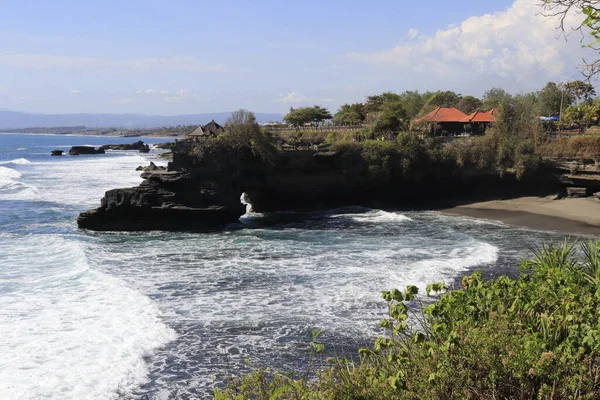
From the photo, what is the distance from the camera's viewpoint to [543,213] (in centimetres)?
3331

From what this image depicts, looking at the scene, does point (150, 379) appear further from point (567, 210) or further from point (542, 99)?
point (542, 99)

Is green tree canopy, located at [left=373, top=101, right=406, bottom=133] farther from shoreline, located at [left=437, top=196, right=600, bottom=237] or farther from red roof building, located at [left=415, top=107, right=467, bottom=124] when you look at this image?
shoreline, located at [left=437, top=196, right=600, bottom=237]

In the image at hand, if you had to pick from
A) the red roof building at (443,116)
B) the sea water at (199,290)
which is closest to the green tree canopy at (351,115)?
the red roof building at (443,116)

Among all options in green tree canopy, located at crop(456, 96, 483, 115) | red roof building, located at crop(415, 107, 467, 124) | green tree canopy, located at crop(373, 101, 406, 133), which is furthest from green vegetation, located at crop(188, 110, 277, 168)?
green tree canopy, located at crop(456, 96, 483, 115)

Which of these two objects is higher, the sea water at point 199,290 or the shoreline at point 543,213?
the shoreline at point 543,213

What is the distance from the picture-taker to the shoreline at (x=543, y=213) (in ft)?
97.9

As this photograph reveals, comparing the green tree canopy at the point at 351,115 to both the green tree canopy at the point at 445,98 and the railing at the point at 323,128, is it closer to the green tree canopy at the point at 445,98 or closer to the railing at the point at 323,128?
the railing at the point at 323,128

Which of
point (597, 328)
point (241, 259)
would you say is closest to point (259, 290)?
point (241, 259)

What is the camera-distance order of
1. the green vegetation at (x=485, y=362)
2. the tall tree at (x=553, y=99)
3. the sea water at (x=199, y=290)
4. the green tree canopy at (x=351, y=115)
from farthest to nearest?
the tall tree at (x=553, y=99) < the green tree canopy at (x=351, y=115) < the sea water at (x=199, y=290) < the green vegetation at (x=485, y=362)

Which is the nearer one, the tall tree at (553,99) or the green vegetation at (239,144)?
the green vegetation at (239,144)

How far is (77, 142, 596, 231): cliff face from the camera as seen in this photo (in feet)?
98.1

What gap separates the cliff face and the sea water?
58.9 inches

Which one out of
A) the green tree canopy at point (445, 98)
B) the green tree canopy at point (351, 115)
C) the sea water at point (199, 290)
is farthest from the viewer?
the green tree canopy at point (445, 98)

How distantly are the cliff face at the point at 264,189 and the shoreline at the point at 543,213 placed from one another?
74.2 inches
